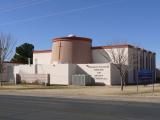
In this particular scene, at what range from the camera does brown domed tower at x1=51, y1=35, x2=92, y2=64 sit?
6325cm

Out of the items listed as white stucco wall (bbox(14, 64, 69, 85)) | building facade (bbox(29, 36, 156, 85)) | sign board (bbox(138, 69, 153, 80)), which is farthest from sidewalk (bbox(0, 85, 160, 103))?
building facade (bbox(29, 36, 156, 85))

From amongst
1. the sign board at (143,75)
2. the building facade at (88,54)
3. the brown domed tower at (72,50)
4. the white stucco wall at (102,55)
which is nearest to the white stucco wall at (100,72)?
the building facade at (88,54)

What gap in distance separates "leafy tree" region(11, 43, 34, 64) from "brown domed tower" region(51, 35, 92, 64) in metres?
36.4

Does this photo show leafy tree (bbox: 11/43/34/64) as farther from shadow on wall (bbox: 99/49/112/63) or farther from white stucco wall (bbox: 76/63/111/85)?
white stucco wall (bbox: 76/63/111/85)

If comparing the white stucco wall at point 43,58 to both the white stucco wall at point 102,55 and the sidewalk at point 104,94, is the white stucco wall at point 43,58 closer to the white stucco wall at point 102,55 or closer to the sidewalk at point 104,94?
the white stucco wall at point 102,55

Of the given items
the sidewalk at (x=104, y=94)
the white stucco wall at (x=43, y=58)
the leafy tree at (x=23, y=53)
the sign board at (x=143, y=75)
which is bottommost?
the sidewalk at (x=104, y=94)

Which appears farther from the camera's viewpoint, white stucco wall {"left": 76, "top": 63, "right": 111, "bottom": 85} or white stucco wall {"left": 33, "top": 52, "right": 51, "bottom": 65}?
white stucco wall {"left": 33, "top": 52, "right": 51, "bottom": 65}

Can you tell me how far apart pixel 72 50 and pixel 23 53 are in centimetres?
4037

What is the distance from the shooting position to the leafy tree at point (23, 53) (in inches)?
3930

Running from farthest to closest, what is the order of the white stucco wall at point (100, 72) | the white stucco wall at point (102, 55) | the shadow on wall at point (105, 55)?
the shadow on wall at point (105, 55)
the white stucco wall at point (102, 55)
the white stucco wall at point (100, 72)

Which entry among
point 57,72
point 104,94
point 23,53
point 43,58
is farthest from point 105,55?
point 23,53

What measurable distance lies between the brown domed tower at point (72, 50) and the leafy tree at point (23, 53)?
36.4 metres

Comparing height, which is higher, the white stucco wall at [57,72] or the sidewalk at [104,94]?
the white stucco wall at [57,72]

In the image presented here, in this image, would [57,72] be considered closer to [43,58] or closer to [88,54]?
[88,54]
